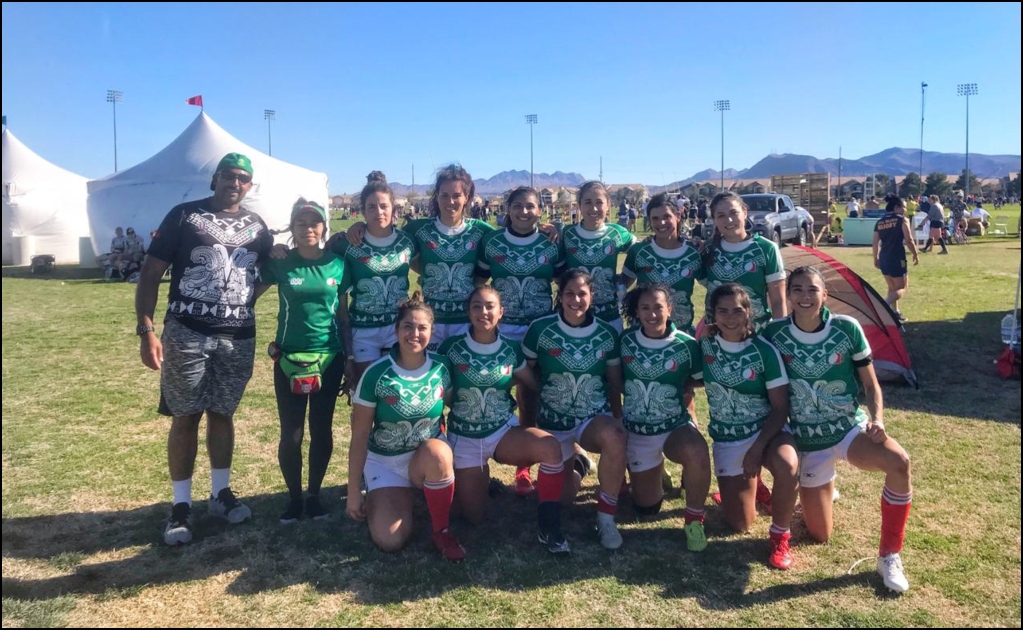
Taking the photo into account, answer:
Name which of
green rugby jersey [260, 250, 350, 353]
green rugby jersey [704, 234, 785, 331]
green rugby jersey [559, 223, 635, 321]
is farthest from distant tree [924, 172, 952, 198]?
green rugby jersey [260, 250, 350, 353]

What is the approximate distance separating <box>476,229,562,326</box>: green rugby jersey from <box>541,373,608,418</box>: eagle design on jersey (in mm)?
474

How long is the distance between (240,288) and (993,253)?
19.9 meters

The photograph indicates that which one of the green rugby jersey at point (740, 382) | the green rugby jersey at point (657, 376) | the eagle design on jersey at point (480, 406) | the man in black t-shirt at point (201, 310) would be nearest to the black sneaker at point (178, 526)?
the man in black t-shirt at point (201, 310)

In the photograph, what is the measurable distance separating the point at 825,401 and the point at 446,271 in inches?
81.8

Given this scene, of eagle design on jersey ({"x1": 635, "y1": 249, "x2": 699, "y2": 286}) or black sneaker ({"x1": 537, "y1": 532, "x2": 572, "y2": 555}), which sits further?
eagle design on jersey ({"x1": 635, "y1": 249, "x2": 699, "y2": 286})

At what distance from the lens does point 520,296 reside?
3885 mm

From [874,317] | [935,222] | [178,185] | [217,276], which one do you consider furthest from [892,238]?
[178,185]

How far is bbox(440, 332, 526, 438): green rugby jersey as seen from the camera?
3453mm

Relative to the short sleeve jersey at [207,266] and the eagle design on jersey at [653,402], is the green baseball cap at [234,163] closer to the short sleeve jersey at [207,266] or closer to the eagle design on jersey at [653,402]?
the short sleeve jersey at [207,266]

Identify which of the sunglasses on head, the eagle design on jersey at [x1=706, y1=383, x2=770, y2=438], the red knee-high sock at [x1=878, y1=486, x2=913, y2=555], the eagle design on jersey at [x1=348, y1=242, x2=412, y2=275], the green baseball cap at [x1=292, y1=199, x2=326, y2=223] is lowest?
the red knee-high sock at [x1=878, y1=486, x2=913, y2=555]

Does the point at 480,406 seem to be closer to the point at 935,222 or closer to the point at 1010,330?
the point at 1010,330

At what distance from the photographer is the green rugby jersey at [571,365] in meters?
3.54

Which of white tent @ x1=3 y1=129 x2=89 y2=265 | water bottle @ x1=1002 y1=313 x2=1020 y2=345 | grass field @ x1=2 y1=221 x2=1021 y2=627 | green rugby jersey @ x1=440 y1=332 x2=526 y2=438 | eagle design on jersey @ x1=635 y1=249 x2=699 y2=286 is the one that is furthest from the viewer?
white tent @ x1=3 y1=129 x2=89 y2=265

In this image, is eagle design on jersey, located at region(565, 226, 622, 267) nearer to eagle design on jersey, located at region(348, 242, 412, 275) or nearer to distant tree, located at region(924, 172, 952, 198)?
eagle design on jersey, located at region(348, 242, 412, 275)
